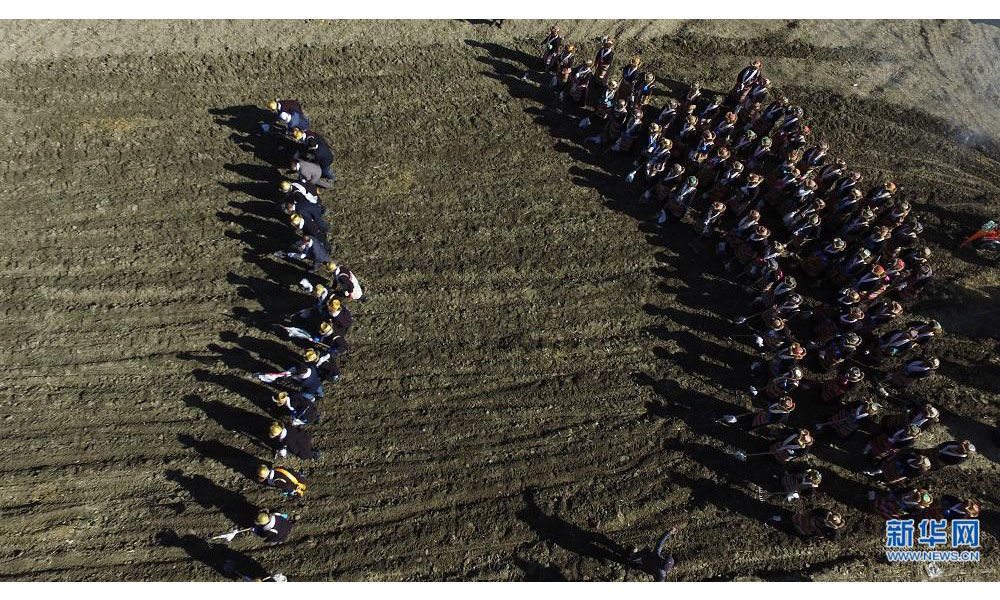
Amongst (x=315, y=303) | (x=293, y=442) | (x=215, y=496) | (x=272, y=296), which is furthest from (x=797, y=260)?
(x=215, y=496)

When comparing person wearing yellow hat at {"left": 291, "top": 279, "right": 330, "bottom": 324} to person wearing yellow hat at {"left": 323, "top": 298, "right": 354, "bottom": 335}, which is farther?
person wearing yellow hat at {"left": 291, "top": 279, "right": 330, "bottom": 324}

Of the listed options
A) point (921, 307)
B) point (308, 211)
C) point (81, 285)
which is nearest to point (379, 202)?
point (308, 211)

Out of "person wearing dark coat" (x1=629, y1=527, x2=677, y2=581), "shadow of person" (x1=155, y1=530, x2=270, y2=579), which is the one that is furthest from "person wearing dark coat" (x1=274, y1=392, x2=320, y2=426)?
"person wearing dark coat" (x1=629, y1=527, x2=677, y2=581)

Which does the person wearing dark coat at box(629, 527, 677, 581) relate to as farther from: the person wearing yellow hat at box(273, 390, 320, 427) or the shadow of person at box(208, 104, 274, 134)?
the shadow of person at box(208, 104, 274, 134)

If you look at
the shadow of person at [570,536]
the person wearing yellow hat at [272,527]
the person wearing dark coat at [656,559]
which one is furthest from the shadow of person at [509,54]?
the person wearing yellow hat at [272,527]

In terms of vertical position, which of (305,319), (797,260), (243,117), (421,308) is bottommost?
(305,319)

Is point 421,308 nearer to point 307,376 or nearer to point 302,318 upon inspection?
point 302,318

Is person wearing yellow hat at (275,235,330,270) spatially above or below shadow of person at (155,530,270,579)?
above
